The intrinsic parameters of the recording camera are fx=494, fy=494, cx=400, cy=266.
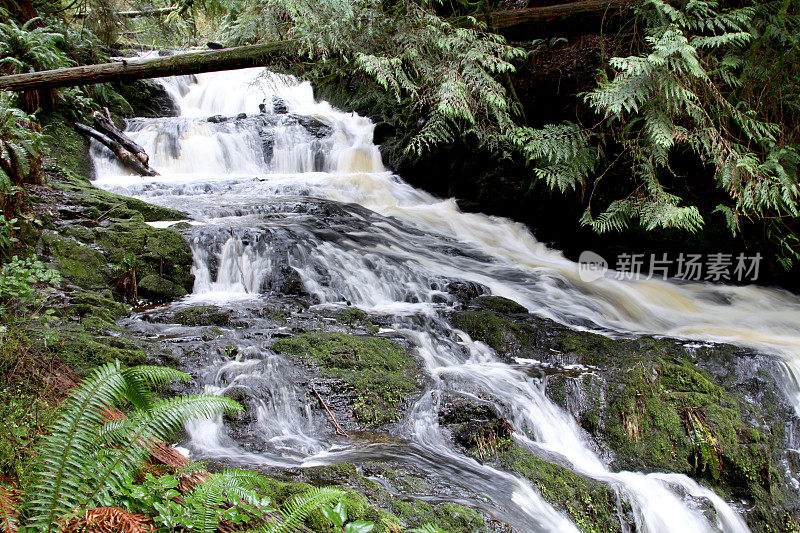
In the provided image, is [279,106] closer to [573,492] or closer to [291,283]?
[291,283]

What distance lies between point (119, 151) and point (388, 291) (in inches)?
316

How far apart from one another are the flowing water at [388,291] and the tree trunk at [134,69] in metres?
1.14

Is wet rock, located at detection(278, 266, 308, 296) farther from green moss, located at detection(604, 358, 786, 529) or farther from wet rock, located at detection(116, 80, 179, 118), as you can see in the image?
wet rock, located at detection(116, 80, 179, 118)

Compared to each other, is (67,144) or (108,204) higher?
(67,144)

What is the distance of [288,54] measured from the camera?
7305mm

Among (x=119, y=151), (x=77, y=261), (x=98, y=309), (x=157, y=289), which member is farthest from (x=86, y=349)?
(x=119, y=151)

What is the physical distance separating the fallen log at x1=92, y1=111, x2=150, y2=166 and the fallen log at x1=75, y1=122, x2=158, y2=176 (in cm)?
7

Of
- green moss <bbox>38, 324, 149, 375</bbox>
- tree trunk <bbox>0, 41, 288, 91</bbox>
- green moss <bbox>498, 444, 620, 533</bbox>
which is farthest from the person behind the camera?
tree trunk <bbox>0, 41, 288, 91</bbox>

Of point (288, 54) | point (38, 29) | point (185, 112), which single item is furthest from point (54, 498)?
point (185, 112)

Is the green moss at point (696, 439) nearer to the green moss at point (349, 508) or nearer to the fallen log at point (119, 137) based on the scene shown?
the green moss at point (349, 508)

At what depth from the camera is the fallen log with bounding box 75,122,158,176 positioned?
1109cm

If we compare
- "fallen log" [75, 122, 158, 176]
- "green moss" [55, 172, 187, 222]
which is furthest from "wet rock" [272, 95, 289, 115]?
"green moss" [55, 172, 187, 222]

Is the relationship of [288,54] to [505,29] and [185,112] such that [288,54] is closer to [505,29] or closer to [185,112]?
[505,29]

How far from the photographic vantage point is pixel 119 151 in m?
11.2
